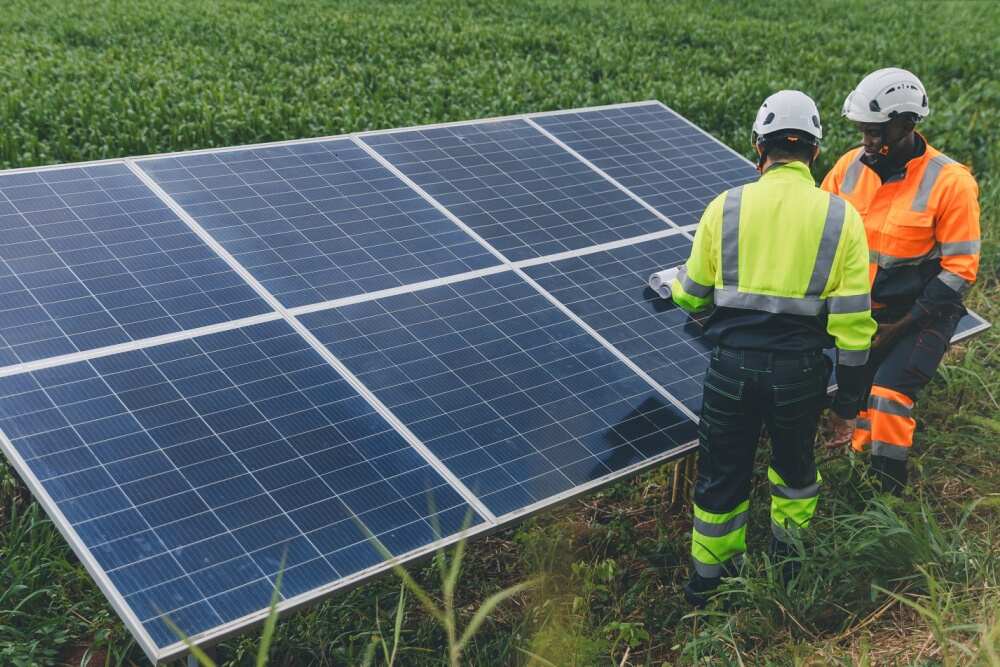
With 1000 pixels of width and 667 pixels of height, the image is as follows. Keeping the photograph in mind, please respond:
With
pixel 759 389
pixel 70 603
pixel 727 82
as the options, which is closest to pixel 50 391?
pixel 70 603

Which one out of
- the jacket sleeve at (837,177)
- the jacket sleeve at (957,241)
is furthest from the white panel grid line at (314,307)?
the jacket sleeve at (957,241)

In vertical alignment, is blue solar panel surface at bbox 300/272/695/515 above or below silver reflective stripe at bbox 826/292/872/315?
below

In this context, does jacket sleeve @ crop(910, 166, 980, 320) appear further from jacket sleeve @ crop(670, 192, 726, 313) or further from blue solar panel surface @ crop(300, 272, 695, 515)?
blue solar panel surface @ crop(300, 272, 695, 515)

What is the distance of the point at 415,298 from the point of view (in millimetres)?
5918

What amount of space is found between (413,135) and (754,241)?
10.7 ft

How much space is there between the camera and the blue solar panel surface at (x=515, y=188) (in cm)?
687

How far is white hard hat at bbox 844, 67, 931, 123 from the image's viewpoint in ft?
20.1

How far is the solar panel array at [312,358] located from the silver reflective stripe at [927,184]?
1.55m

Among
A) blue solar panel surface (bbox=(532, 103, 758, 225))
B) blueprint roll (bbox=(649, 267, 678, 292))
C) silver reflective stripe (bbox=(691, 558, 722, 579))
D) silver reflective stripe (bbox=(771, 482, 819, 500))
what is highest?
blueprint roll (bbox=(649, 267, 678, 292))

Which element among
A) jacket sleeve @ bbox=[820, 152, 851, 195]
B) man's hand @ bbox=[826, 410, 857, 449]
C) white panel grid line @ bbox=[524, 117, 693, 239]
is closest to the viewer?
jacket sleeve @ bbox=[820, 152, 851, 195]

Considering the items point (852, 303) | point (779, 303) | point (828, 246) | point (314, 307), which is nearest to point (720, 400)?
point (779, 303)

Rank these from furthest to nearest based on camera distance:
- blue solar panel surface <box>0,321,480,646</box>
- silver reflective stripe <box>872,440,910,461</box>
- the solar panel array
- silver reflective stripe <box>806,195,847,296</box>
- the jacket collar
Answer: silver reflective stripe <box>872,440,910,461</box>
the jacket collar
silver reflective stripe <box>806,195,847,296</box>
the solar panel array
blue solar panel surface <box>0,321,480,646</box>

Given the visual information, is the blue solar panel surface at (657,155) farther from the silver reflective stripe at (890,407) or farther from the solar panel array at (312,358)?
the silver reflective stripe at (890,407)

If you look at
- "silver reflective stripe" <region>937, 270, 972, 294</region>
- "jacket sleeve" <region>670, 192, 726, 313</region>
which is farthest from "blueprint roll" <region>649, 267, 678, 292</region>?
"silver reflective stripe" <region>937, 270, 972, 294</region>
